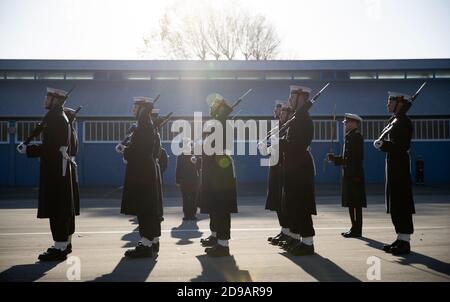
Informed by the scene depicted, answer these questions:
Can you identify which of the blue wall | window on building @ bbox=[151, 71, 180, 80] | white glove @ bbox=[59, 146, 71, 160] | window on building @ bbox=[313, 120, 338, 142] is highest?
window on building @ bbox=[151, 71, 180, 80]

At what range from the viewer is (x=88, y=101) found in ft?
94.9

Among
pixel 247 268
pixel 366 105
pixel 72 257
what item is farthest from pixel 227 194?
pixel 366 105

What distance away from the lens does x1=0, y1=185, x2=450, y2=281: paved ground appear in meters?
6.52

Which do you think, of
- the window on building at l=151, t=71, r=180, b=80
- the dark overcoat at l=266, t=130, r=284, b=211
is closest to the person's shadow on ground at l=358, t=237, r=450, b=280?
the dark overcoat at l=266, t=130, r=284, b=211

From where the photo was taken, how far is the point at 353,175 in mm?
10109

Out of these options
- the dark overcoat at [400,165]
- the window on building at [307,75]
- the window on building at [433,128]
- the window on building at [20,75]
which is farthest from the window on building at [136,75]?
the dark overcoat at [400,165]

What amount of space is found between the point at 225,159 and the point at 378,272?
2.78m

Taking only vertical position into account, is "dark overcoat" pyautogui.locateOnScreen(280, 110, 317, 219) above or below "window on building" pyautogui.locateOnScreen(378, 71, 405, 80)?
below

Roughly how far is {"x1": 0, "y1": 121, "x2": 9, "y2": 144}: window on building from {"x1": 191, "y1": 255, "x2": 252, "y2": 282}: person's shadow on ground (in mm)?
22663

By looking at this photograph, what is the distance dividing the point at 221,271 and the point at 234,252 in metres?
1.48

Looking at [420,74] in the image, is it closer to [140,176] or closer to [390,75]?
[390,75]

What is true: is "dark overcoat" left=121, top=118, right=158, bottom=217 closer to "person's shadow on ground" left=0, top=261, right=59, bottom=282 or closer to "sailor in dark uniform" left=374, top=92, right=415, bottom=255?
"person's shadow on ground" left=0, top=261, right=59, bottom=282

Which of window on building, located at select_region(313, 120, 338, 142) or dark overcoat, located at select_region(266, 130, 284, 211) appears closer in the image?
dark overcoat, located at select_region(266, 130, 284, 211)

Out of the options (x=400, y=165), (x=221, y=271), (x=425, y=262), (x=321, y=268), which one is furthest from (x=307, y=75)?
(x=221, y=271)
